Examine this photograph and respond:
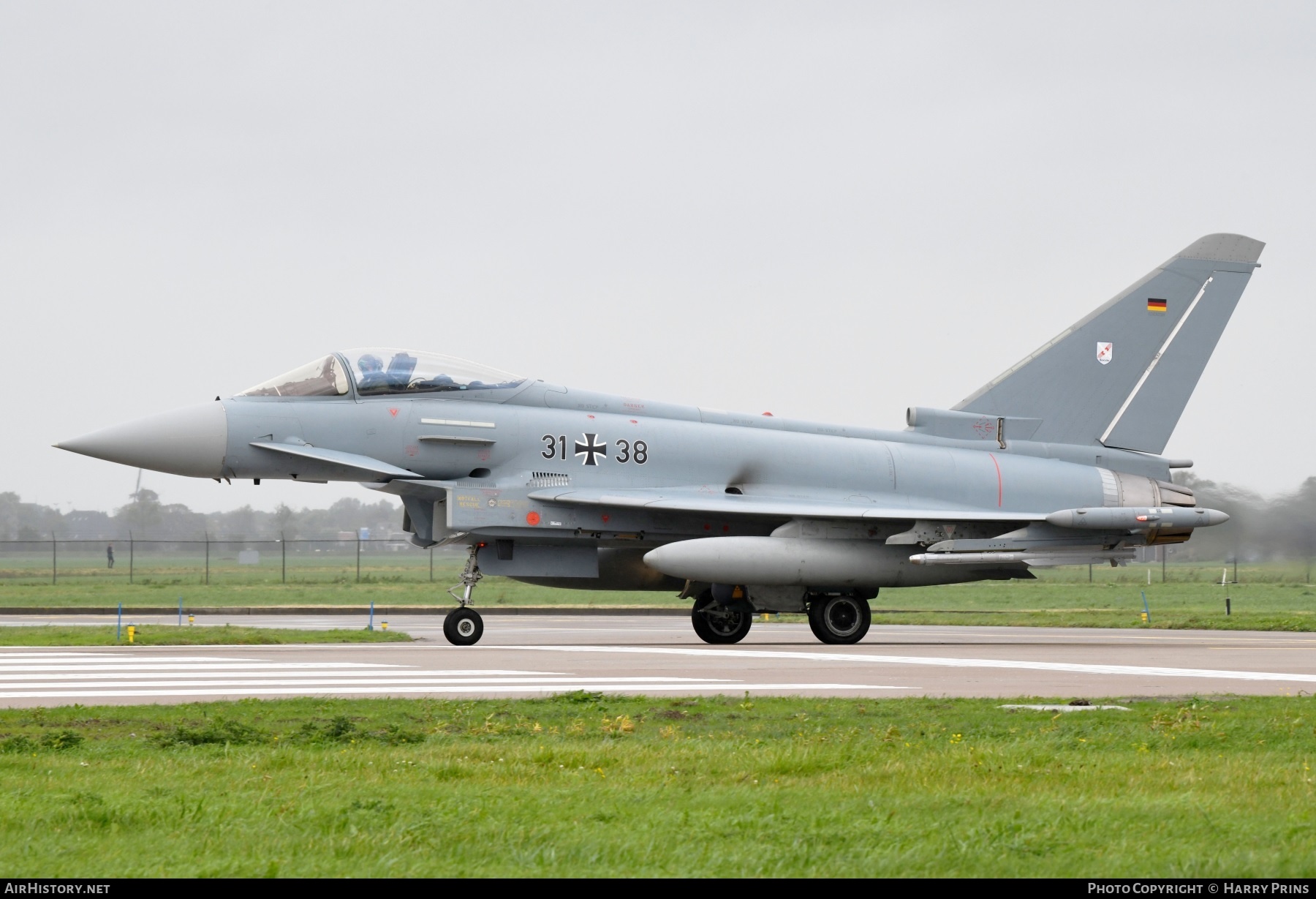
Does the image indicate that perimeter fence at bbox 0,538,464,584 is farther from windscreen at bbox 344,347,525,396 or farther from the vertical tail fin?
the vertical tail fin

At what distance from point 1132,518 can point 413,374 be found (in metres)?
10.0

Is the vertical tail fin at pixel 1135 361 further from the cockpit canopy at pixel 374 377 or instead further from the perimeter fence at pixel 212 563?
the perimeter fence at pixel 212 563

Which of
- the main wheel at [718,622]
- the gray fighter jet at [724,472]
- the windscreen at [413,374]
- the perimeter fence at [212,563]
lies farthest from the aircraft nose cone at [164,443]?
the perimeter fence at [212,563]

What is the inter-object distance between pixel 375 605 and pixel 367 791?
27.2m

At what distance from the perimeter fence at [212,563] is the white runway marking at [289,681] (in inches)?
695

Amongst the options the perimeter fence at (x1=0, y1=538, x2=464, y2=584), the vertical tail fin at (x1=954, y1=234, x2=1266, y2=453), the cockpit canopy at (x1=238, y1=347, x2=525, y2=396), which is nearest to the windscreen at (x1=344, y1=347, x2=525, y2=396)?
the cockpit canopy at (x1=238, y1=347, x2=525, y2=396)

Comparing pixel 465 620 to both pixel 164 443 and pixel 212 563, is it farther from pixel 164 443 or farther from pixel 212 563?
pixel 212 563

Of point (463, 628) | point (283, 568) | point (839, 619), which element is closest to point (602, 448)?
point (463, 628)

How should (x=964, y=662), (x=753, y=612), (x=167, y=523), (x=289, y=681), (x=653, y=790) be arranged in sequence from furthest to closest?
1. (x=167, y=523)
2. (x=753, y=612)
3. (x=964, y=662)
4. (x=289, y=681)
5. (x=653, y=790)

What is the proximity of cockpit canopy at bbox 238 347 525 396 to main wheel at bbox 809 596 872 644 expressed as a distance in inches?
217

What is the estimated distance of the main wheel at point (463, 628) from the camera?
17.4 metres

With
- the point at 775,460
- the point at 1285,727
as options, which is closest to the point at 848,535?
the point at 775,460

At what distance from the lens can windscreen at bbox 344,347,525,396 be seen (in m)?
18.3

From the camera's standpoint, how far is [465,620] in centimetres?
1759
